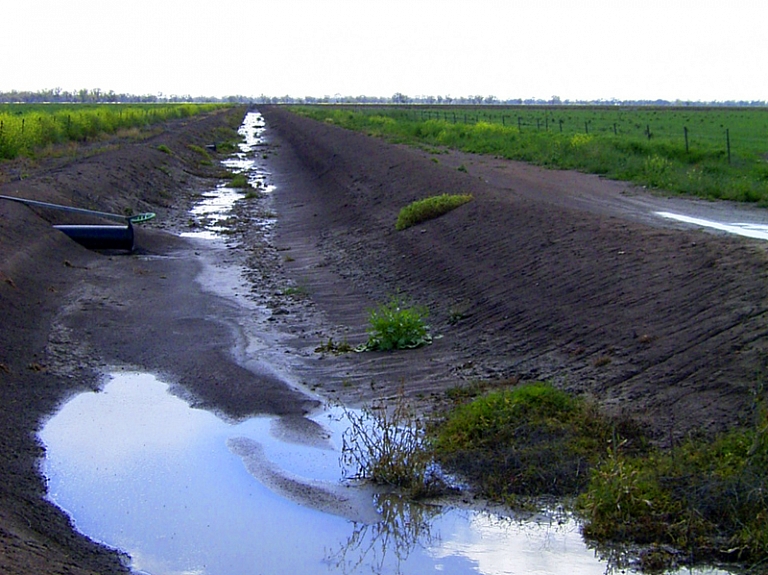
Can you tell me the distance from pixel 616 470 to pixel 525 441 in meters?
1.38

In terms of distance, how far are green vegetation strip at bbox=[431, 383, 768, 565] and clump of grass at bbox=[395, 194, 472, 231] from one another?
11171 millimetres

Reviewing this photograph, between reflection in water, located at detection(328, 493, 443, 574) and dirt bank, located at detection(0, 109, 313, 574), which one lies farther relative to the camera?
dirt bank, located at detection(0, 109, 313, 574)

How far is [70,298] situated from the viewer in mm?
16078

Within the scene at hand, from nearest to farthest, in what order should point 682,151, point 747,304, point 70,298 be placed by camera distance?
point 747,304
point 70,298
point 682,151

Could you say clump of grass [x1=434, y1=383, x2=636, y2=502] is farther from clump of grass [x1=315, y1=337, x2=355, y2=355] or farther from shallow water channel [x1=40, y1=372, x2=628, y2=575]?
clump of grass [x1=315, y1=337, x2=355, y2=355]

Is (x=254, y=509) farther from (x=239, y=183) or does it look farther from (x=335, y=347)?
(x=239, y=183)

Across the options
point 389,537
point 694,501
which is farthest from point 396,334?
point 694,501

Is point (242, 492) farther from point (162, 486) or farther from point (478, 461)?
point (478, 461)

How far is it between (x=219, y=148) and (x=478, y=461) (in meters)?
54.8

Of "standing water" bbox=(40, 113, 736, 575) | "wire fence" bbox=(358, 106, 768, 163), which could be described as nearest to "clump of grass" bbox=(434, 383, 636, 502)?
"standing water" bbox=(40, 113, 736, 575)

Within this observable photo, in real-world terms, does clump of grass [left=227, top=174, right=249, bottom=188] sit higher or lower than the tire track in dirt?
higher

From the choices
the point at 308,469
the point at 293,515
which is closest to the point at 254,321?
the point at 308,469

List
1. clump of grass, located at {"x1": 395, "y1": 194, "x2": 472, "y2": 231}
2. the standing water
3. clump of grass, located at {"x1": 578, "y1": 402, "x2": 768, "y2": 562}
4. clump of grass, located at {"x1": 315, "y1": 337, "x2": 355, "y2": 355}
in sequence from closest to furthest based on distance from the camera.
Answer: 1. clump of grass, located at {"x1": 578, "y1": 402, "x2": 768, "y2": 562}
2. the standing water
3. clump of grass, located at {"x1": 315, "y1": 337, "x2": 355, "y2": 355}
4. clump of grass, located at {"x1": 395, "y1": 194, "x2": 472, "y2": 231}

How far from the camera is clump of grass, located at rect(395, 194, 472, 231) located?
Result: 20344 mm
